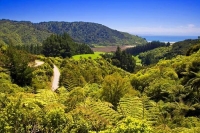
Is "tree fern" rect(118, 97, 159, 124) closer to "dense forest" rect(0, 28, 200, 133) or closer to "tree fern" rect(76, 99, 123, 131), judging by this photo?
"dense forest" rect(0, 28, 200, 133)

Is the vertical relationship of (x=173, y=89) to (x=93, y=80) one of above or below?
above

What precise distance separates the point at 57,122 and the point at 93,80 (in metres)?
26.7

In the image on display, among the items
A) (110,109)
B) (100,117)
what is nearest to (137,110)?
(110,109)

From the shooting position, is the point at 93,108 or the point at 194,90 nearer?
the point at 93,108

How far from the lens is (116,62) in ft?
255

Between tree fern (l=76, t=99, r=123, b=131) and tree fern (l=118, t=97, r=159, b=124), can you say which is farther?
tree fern (l=118, t=97, r=159, b=124)

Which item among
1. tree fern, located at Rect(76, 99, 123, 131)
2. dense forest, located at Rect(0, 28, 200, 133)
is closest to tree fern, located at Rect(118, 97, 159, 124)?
dense forest, located at Rect(0, 28, 200, 133)

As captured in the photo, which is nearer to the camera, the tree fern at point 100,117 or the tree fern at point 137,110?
the tree fern at point 100,117

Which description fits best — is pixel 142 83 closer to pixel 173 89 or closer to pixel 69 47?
pixel 173 89

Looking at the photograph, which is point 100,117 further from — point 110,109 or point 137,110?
point 137,110

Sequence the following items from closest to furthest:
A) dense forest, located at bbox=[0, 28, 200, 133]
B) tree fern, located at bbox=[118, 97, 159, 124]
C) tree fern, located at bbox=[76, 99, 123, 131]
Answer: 1. dense forest, located at bbox=[0, 28, 200, 133]
2. tree fern, located at bbox=[76, 99, 123, 131]
3. tree fern, located at bbox=[118, 97, 159, 124]

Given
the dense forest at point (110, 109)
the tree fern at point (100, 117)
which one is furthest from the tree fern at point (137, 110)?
the tree fern at point (100, 117)

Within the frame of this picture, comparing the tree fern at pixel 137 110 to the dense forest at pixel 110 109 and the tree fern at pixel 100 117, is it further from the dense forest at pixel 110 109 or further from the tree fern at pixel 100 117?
the tree fern at pixel 100 117

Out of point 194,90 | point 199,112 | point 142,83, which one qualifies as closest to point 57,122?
point 199,112
